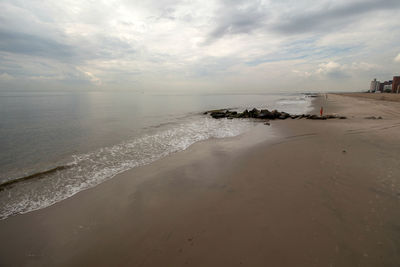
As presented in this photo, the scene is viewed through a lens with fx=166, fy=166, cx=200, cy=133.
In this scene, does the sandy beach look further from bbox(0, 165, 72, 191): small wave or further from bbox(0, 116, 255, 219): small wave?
bbox(0, 165, 72, 191): small wave

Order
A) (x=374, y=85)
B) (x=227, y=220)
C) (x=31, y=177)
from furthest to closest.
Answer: (x=374, y=85), (x=31, y=177), (x=227, y=220)

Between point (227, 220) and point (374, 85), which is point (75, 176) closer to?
point (227, 220)

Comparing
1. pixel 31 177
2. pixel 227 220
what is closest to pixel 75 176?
pixel 31 177

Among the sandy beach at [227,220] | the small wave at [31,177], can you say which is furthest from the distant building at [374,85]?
the small wave at [31,177]

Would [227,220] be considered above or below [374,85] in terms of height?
below

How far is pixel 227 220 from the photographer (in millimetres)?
3850

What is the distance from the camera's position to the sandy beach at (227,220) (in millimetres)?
3025

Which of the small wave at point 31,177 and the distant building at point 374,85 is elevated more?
the distant building at point 374,85

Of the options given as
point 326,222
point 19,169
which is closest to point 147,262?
point 326,222

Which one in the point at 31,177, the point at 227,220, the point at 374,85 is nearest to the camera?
the point at 227,220

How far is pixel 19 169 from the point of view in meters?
7.58

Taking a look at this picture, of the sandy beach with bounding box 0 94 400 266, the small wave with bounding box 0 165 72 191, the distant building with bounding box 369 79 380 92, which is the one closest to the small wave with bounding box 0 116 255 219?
the small wave with bounding box 0 165 72 191

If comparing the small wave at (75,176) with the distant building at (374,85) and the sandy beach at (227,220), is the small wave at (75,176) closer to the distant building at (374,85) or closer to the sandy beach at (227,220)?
the sandy beach at (227,220)

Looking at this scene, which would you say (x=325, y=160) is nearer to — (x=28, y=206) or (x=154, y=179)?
(x=154, y=179)
